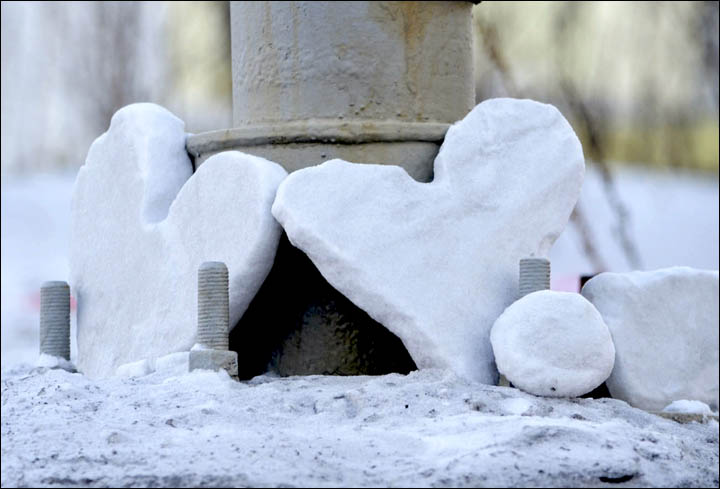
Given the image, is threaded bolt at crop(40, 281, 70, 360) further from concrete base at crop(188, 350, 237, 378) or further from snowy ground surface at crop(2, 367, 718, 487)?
concrete base at crop(188, 350, 237, 378)

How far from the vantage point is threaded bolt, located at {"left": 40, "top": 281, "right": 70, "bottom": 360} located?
5.83 meters

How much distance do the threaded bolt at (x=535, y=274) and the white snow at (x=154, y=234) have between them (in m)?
1.02

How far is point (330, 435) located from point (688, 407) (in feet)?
6.13

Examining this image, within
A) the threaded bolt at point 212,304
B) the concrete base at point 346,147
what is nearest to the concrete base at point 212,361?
the threaded bolt at point 212,304

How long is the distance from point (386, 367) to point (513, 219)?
827 mm

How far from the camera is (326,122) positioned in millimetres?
5660

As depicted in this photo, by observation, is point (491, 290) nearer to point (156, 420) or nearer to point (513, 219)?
point (513, 219)

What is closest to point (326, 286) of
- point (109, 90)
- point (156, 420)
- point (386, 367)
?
point (386, 367)

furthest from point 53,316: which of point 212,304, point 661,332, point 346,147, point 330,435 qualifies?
point 661,332

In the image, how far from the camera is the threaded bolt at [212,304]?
16.6 ft

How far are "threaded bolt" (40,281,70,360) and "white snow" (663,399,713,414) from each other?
8.76 feet

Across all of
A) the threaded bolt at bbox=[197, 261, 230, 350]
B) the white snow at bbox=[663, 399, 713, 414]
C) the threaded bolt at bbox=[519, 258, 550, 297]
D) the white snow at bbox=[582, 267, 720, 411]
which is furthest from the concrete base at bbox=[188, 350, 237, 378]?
the white snow at bbox=[663, 399, 713, 414]

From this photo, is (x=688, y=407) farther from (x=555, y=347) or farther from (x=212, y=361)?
(x=212, y=361)

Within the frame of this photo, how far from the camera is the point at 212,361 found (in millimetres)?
5012
